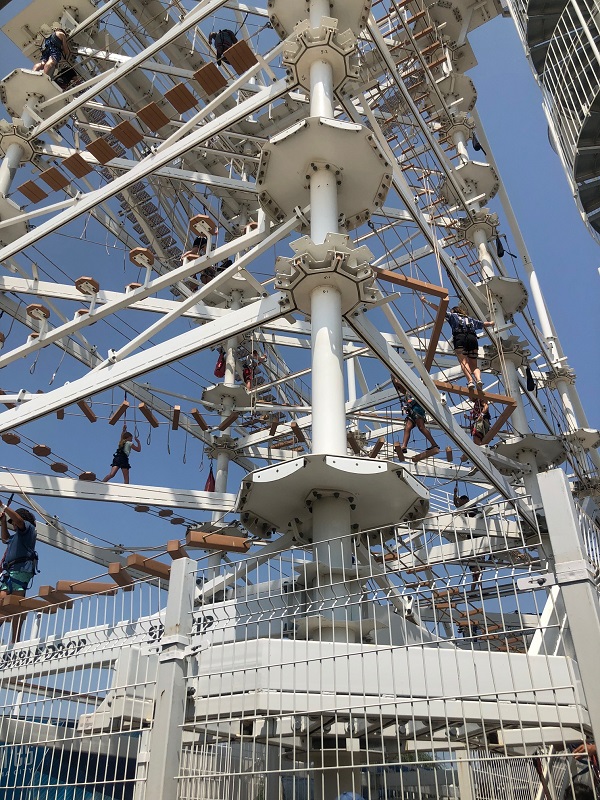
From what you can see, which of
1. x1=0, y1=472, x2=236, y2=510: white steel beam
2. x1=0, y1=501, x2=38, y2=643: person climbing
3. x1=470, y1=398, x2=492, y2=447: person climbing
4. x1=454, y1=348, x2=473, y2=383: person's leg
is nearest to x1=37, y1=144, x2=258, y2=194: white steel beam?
x1=454, y1=348, x2=473, y2=383: person's leg

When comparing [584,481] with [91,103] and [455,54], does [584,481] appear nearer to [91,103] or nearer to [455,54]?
[455,54]

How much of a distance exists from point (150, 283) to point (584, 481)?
12030 mm

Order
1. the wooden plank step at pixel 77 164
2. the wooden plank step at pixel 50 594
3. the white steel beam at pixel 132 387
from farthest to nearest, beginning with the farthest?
the white steel beam at pixel 132 387
the wooden plank step at pixel 77 164
the wooden plank step at pixel 50 594

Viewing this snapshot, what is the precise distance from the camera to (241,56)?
519 inches

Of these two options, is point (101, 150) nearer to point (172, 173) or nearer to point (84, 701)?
point (172, 173)

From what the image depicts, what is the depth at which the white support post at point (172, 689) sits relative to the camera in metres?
4.80

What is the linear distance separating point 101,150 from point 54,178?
1.87 meters

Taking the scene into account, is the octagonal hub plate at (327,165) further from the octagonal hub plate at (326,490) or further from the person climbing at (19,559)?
the person climbing at (19,559)

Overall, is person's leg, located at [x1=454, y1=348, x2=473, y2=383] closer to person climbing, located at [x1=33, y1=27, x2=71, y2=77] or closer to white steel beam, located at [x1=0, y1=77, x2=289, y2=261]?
white steel beam, located at [x1=0, y1=77, x2=289, y2=261]

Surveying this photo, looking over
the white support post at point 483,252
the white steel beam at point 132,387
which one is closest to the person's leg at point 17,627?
the white steel beam at point 132,387

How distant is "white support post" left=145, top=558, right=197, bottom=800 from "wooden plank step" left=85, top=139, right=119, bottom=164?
11.0 metres

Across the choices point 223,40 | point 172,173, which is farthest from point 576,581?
point 223,40

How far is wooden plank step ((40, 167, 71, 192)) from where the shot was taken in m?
14.9

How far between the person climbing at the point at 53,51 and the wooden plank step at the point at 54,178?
3295 mm
